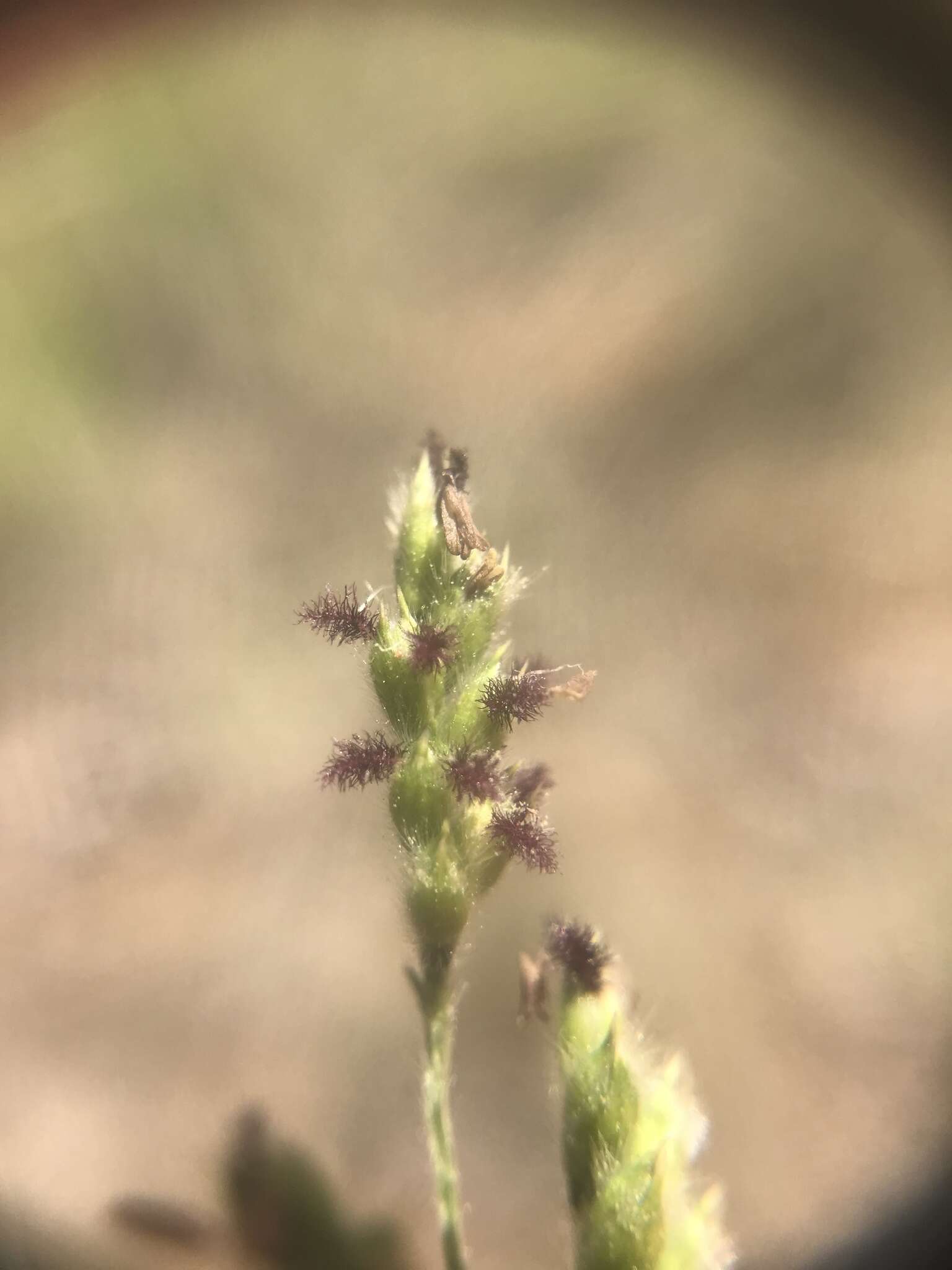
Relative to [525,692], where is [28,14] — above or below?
above

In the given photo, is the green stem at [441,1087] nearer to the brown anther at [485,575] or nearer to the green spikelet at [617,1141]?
the green spikelet at [617,1141]

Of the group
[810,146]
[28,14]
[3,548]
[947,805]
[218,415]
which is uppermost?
[28,14]

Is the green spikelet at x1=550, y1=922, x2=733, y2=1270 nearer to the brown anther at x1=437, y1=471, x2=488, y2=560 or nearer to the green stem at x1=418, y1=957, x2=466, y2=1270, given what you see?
the green stem at x1=418, y1=957, x2=466, y2=1270

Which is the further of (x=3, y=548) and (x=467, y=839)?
(x=3, y=548)

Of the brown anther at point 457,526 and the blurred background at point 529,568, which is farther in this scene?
the blurred background at point 529,568

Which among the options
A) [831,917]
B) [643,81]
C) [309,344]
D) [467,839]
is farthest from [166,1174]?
[643,81]

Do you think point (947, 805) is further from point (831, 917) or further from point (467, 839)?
point (467, 839)

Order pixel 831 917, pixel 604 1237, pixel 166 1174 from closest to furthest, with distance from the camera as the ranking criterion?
pixel 604 1237
pixel 166 1174
pixel 831 917

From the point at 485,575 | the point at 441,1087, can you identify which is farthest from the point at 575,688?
the point at 441,1087

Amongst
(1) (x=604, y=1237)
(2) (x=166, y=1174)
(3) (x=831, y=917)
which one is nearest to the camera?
(1) (x=604, y=1237)

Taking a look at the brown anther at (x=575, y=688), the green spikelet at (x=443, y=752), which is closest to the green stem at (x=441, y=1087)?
the green spikelet at (x=443, y=752)
